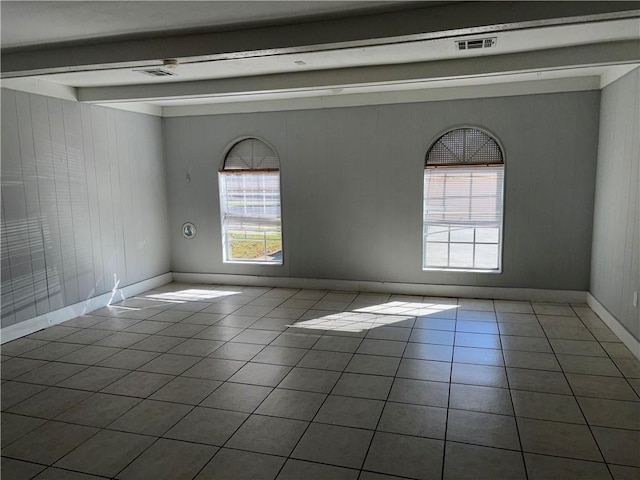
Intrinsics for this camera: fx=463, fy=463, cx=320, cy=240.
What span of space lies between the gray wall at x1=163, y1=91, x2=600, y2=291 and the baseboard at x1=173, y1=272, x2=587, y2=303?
0.25ft

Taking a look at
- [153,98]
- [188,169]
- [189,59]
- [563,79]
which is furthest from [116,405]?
[563,79]

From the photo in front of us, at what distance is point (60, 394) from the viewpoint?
3.34 m

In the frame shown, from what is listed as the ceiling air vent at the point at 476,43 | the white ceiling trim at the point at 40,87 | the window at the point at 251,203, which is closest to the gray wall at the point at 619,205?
the ceiling air vent at the point at 476,43

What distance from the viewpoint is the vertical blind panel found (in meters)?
5.51

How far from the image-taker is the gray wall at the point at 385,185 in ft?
17.2

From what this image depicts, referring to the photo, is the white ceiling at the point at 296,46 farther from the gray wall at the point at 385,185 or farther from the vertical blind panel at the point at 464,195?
the vertical blind panel at the point at 464,195

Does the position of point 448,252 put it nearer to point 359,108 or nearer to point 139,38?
point 359,108

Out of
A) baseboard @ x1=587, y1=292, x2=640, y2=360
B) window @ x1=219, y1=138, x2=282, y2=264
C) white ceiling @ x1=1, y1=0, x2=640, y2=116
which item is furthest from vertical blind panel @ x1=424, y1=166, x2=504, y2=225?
window @ x1=219, y1=138, x2=282, y2=264

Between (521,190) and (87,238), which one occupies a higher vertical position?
(521,190)

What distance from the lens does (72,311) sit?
511 centimetres

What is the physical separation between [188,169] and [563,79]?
4836 millimetres

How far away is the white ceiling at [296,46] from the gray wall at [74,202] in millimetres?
419

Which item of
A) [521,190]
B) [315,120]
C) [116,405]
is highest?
[315,120]

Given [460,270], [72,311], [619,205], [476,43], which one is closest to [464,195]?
[460,270]
